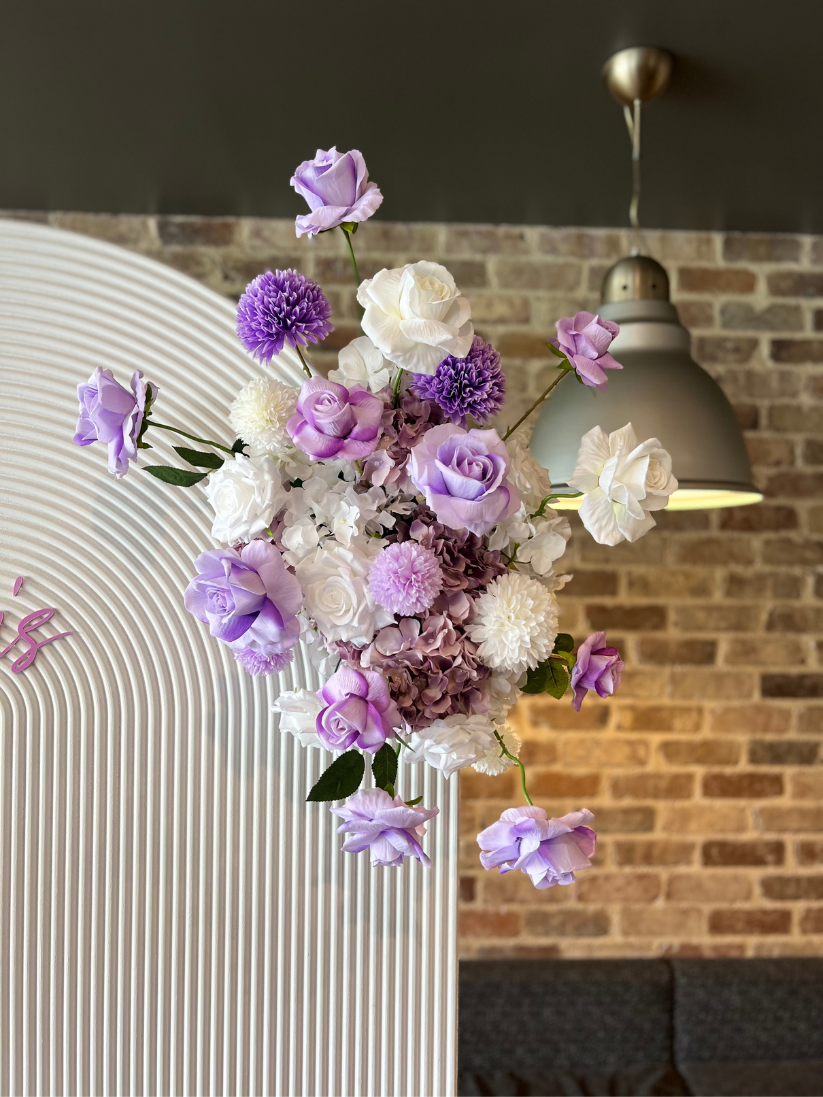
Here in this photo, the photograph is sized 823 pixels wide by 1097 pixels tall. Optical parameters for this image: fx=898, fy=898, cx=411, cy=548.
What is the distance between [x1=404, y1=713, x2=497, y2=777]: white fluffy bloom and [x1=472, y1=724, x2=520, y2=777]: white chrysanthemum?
3 cm

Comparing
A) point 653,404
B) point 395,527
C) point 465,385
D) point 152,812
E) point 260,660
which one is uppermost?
point 653,404

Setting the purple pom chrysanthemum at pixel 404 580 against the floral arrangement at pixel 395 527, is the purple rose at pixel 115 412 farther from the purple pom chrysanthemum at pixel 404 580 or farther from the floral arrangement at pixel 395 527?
the purple pom chrysanthemum at pixel 404 580

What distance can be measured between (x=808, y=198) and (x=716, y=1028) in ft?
6.97

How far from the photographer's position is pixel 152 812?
1150mm

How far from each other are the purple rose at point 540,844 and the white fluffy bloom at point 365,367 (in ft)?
1.32

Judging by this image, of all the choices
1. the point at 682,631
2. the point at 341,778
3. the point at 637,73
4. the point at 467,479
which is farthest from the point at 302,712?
the point at 682,631

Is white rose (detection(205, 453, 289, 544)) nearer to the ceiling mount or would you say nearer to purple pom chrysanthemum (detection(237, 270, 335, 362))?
purple pom chrysanthemum (detection(237, 270, 335, 362))

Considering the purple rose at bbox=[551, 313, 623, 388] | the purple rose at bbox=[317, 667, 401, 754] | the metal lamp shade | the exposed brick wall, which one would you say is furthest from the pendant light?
the exposed brick wall

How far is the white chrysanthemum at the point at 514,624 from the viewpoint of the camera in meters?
0.78

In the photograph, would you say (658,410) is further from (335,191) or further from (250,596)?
(250,596)

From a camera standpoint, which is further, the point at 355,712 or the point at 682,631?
the point at 682,631

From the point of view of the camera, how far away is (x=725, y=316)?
2500 millimetres

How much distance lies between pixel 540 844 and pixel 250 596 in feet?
1.05

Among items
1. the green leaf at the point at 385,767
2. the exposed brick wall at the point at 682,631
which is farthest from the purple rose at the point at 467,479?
the exposed brick wall at the point at 682,631
